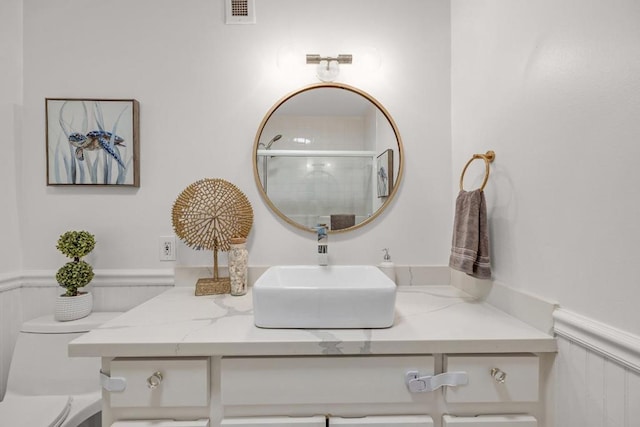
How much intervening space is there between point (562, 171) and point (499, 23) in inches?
24.3

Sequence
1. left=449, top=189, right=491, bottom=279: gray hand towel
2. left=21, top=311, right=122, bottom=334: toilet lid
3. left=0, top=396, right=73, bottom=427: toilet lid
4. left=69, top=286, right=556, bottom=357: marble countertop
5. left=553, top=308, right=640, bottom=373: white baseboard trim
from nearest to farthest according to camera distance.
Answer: left=553, top=308, right=640, bottom=373: white baseboard trim, left=69, top=286, right=556, bottom=357: marble countertop, left=0, top=396, right=73, bottom=427: toilet lid, left=449, top=189, right=491, bottom=279: gray hand towel, left=21, top=311, right=122, bottom=334: toilet lid

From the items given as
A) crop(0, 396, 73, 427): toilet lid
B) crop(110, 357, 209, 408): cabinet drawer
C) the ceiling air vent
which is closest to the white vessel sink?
crop(110, 357, 209, 408): cabinet drawer

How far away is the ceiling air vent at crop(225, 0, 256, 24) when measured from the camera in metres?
1.43

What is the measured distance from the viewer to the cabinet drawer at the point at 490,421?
866 millimetres

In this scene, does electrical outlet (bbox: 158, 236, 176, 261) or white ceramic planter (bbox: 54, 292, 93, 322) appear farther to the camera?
electrical outlet (bbox: 158, 236, 176, 261)

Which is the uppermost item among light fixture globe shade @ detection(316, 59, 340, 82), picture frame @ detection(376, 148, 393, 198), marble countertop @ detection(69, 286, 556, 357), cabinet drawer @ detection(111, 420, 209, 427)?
light fixture globe shade @ detection(316, 59, 340, 82)

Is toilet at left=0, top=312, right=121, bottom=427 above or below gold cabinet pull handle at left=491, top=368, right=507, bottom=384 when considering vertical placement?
below

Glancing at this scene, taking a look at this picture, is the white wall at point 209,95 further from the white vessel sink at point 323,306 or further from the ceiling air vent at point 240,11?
the white vessel sink at point 323,306

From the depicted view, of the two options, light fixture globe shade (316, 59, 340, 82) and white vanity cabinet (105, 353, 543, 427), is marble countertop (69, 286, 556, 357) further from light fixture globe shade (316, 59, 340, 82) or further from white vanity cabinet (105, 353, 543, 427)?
light fixture globe shade (316, 59, 340, 82)

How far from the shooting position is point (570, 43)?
0.81 metres

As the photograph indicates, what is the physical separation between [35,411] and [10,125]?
1.15 m

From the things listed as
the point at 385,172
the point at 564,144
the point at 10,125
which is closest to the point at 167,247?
the point at 10,125

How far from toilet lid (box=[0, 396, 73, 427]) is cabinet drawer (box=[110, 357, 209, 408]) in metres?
0.39

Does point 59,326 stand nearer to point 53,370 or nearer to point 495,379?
point 53,370
